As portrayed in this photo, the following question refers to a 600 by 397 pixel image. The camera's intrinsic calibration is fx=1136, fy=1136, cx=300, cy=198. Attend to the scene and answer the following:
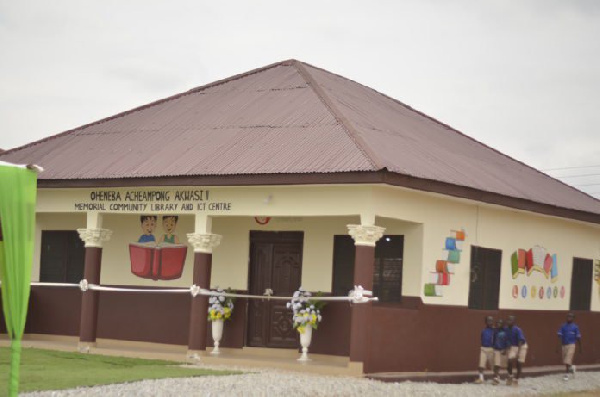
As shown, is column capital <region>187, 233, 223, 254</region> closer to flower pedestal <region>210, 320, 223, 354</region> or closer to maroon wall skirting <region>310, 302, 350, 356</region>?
flower pedestal <region>210, 320, 223, 354</region>

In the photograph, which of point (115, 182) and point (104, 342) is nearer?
point (115, 182)

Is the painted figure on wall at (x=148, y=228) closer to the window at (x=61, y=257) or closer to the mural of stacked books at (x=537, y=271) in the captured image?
the window at (x=61, y=257)

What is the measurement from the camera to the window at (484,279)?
22.1 metres

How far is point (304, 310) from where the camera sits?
67.2 feet

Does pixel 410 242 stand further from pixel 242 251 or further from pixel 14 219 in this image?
pixel 14 219

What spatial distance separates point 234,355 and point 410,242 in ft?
13.4

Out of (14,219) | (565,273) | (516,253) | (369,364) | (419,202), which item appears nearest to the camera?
(14,219)

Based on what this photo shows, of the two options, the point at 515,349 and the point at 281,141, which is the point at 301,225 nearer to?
the point at 281,141

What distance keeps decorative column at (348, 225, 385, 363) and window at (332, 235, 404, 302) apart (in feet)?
7.49

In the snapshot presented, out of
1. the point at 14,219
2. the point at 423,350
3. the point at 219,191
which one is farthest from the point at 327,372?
the point at 14,219

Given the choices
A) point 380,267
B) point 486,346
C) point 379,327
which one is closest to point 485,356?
point 486,346

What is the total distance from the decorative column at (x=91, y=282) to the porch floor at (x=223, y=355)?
244 millimetres

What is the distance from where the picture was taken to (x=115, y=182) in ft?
70.0

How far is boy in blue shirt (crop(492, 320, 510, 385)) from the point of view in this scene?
2055 cm
